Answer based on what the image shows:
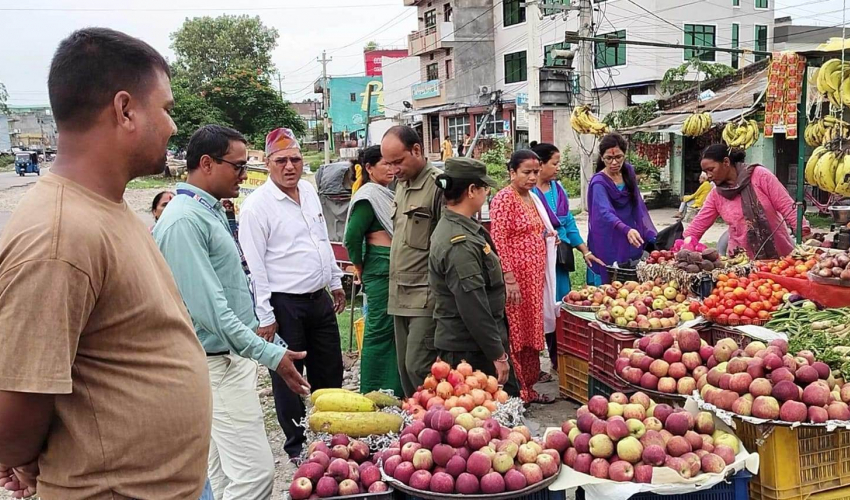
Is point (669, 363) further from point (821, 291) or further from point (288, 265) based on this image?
point (288, 265)

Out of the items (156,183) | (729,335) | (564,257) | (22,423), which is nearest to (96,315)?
(22,423)

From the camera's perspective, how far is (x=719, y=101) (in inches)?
632

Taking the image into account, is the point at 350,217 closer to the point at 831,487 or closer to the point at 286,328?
the point at 286,328

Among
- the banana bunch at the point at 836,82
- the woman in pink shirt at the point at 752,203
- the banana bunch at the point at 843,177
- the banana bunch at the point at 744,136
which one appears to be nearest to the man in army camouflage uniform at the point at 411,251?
the woman in pink shirt at the point at 752,203

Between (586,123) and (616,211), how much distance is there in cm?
809

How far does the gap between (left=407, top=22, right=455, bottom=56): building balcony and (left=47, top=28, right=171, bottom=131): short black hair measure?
4048 cm

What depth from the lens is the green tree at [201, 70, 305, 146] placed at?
122 feet

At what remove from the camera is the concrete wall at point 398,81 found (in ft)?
156

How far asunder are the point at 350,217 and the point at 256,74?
3716 centimetres

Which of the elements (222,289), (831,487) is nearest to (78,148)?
(222,289)

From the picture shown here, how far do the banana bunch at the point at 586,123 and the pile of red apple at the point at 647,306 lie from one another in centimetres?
885

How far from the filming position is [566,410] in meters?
5.55

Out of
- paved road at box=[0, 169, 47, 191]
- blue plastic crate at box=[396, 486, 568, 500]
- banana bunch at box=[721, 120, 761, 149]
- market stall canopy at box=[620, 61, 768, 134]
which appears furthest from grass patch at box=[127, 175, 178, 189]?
blue plastic crate at box=[396, 486, 568, 500]

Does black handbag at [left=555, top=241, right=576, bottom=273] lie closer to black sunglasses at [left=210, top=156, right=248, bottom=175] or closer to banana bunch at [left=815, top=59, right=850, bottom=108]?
banana bunch at [left=815, top=59, right=850, bottom=108]
